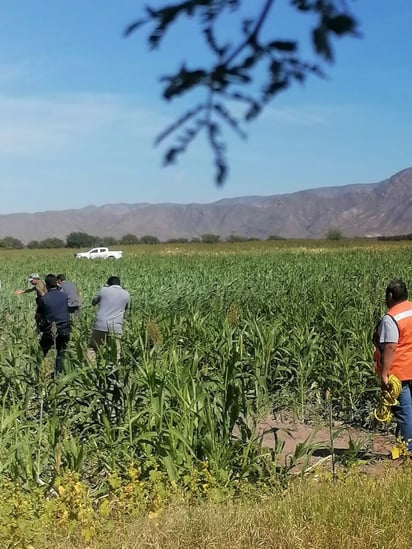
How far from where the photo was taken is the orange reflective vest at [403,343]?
6.43m

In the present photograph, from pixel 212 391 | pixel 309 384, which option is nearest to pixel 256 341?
pixel 309 384

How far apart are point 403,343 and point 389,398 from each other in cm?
47

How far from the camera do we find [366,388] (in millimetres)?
8641

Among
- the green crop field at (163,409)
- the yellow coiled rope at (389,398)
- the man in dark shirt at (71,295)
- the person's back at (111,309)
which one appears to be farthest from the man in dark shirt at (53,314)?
the yellow coiled rope at (389,398)

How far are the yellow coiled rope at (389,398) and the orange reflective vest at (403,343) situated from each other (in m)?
0.10

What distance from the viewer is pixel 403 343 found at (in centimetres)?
648

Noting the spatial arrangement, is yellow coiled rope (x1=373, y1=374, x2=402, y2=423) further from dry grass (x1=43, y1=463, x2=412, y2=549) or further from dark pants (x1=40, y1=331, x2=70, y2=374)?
dark pants (x1=40, y1=331, x2=70, y2=374)

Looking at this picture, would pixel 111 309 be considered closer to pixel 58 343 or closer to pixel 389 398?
pixel 58 343

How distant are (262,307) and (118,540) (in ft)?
30.4

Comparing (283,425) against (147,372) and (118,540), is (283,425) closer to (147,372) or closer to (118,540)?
(147,372)

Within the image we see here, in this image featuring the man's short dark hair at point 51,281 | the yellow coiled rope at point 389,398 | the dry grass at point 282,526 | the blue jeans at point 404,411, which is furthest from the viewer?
the man's short dark hair at point 51,281

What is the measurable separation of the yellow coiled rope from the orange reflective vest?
101 millimetres

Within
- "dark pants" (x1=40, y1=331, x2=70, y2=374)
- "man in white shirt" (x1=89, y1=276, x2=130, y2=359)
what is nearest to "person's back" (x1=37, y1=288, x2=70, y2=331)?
"dark pants" (x1=40, y1=331, x2=70, y2=374)

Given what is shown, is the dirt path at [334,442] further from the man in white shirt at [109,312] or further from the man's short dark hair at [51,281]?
the man's short dark hair at [51,281]
